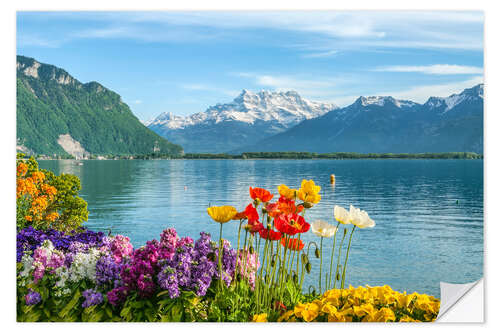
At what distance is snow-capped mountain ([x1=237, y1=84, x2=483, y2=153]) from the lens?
6.68 metres

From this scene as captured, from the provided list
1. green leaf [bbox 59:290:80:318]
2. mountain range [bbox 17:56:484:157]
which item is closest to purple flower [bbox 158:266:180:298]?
green leaf [bbox 59:290:80:318]

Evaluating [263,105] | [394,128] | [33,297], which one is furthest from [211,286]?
[394,128]

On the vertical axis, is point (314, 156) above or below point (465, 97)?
below

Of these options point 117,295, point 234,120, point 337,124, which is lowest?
point 117,295

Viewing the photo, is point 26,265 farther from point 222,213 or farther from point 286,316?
point 286,316

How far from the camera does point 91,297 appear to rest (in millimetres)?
3779

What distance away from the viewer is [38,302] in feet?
13.3

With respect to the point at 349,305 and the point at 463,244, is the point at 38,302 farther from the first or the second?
the point at 463,244

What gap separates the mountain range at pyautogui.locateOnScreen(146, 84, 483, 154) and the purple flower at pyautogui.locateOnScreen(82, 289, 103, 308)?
3522 mm

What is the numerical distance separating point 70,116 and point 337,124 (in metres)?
6.70

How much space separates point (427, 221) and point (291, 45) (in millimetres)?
11677
